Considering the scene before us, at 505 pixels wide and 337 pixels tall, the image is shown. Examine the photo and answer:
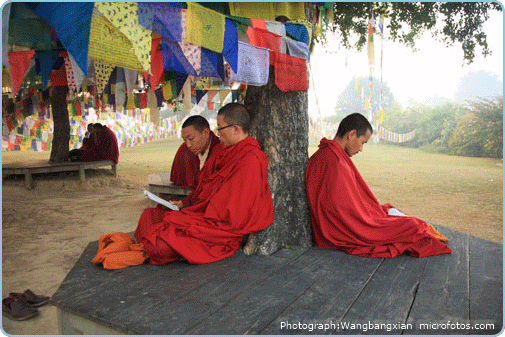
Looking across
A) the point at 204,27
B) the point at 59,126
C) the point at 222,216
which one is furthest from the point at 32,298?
the point at 59,126

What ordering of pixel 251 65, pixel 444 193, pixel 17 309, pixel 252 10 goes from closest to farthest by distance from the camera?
pixel 17 309 < pixel 251 65 < pixel 252 10 < pixel 444 193

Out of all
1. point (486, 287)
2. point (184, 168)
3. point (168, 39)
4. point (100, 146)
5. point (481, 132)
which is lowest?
point (486, 287)

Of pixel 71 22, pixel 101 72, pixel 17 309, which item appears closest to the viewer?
pixel 71 22

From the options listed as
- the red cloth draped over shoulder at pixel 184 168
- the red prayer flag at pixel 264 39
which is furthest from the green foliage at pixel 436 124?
the red prayer flag at pixel 264 39

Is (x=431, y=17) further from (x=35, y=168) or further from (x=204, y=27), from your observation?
(x=35, y=168)

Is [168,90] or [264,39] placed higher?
[264,39]

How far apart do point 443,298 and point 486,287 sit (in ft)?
1.26

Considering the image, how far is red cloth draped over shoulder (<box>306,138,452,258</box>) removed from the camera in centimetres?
308

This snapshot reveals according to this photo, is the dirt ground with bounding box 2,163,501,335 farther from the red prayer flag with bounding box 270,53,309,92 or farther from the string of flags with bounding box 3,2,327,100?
the red prayer flag with bounding box 270,53,309,92

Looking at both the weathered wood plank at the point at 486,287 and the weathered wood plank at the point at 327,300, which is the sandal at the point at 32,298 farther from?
the weathered wood plank at the point at 486,287

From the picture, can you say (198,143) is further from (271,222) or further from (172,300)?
(172,300)

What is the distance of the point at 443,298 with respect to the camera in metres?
2.30

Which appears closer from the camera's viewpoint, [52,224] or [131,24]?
[131,24]

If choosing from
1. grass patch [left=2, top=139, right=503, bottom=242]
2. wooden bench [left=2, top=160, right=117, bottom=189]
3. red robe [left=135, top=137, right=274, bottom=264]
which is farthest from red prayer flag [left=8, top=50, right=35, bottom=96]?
wooden bench [left=2, top=160, right=117, bottom=189]
